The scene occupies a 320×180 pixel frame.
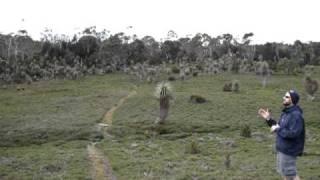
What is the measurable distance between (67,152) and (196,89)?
42243mm

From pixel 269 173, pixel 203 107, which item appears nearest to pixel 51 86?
pixel 203 107

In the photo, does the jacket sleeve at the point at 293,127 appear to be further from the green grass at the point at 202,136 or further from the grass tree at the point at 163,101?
the grass tree at the point at 163,101

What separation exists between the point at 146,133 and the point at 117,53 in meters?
80.8

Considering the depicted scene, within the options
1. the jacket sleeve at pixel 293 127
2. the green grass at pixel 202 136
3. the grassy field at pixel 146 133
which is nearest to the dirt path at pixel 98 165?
the grassy field at pixel 146 133

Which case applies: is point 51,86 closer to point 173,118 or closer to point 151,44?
point 173,118

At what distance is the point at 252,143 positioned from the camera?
37312 mm

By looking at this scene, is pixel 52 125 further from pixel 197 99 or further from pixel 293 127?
pixel 293 127

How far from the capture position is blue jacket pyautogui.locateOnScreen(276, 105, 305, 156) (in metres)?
11.8

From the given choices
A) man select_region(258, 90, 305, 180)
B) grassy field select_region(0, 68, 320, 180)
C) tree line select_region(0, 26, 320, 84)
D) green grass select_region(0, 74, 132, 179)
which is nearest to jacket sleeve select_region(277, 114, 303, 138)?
man select_region(258, 90, 305, 180)

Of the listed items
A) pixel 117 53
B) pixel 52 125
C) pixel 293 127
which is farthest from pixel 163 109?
pixel 117 53

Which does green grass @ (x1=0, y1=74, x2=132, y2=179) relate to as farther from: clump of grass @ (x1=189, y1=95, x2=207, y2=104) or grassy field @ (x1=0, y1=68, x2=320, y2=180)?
clump of grass @ (x1=189, y1=95, x2=207, y2=104)

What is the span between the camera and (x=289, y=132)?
38.7 ft

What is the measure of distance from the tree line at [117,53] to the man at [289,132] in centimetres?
8885

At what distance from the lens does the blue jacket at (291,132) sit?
11828 millimetres
